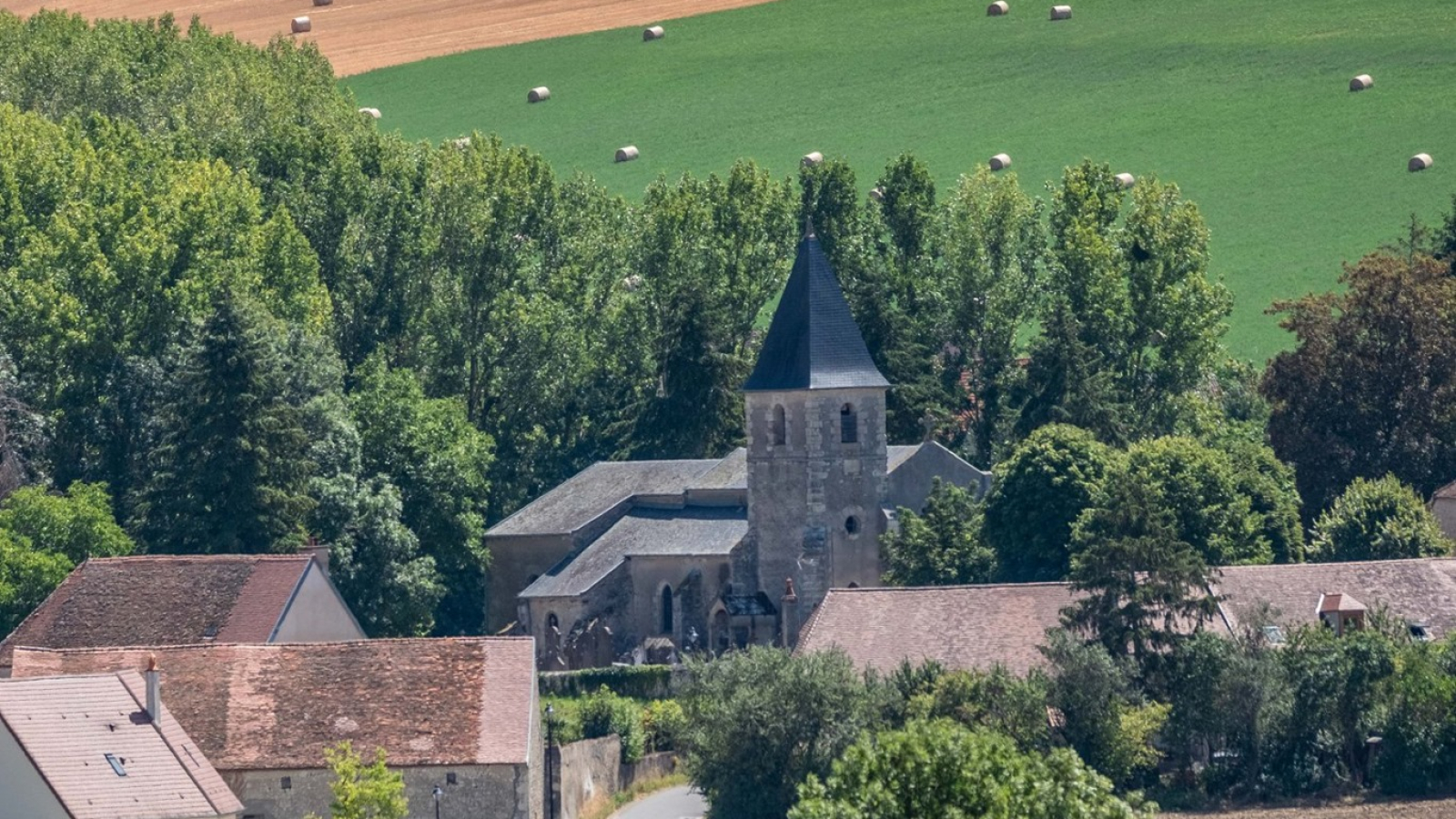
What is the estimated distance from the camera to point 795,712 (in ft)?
214

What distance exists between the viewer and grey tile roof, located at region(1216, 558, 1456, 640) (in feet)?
242

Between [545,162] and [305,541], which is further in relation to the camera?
[545,162]

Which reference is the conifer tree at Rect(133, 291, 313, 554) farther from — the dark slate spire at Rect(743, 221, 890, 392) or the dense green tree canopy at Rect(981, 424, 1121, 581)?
the dense green tree canopy at Rect(981, 424, 1121, 581)

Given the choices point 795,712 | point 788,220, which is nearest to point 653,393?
point 788,220

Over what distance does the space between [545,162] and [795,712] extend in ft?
125

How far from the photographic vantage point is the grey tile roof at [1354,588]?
73.7 m

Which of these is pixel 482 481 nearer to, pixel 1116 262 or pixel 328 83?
pixel 1116 262

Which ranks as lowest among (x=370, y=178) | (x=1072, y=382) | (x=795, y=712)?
(x=795, y=712)

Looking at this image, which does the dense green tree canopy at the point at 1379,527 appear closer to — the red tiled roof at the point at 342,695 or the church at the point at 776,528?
the church at the point at 776,528

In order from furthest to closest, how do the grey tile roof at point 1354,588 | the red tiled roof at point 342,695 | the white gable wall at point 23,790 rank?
1. the grey tile roof at point 1354,588
2. the red tiled roof at point 342,695
3. the white gable wall at point 23,790

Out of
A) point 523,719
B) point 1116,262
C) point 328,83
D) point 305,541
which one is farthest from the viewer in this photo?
point 328,83

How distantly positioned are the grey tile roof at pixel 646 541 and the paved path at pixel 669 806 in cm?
1625

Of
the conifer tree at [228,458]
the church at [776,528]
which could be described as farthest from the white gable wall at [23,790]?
the church at [776,528]

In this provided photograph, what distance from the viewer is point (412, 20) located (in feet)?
402
